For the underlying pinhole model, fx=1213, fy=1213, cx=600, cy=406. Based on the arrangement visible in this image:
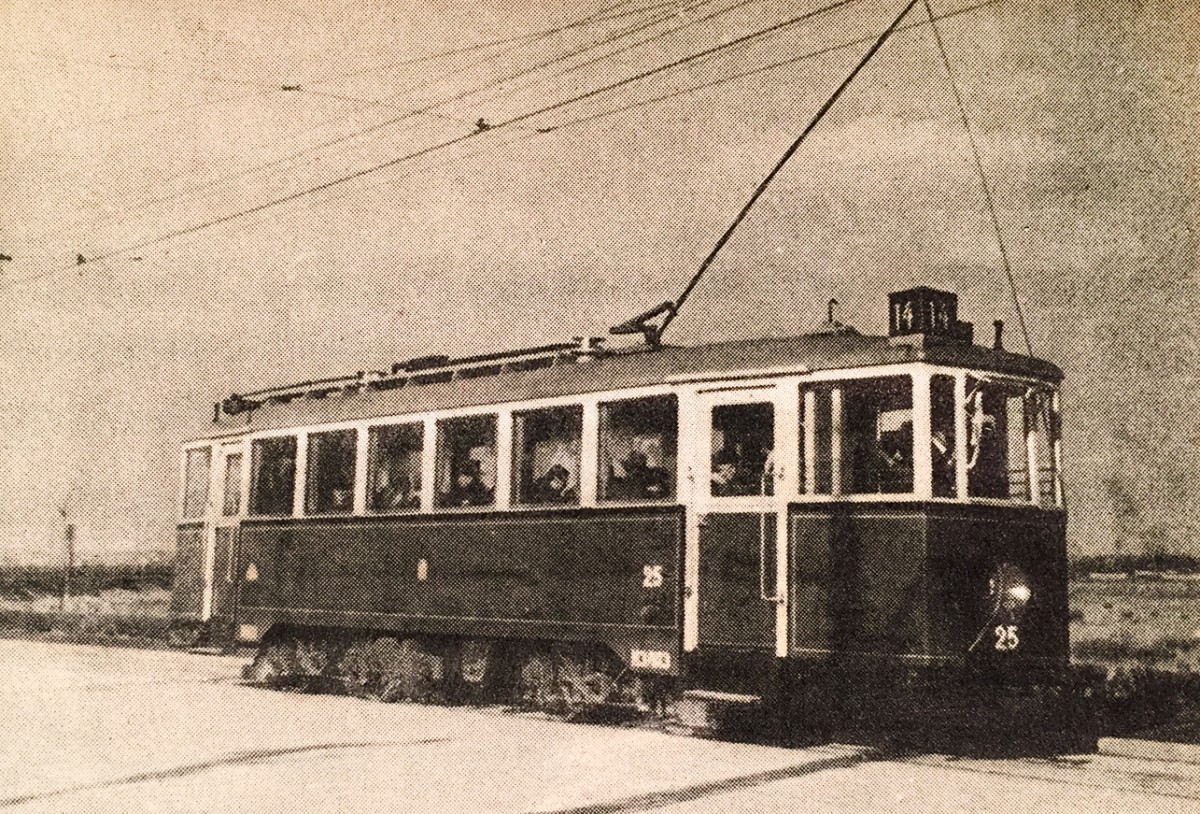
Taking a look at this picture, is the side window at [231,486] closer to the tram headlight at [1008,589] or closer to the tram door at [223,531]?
the tram door at [223,531]

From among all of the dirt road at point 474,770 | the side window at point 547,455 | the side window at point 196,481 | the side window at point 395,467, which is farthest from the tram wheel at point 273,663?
the side window at point 547,455

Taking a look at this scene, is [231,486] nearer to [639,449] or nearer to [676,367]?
[639,449]

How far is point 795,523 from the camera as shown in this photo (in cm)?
948

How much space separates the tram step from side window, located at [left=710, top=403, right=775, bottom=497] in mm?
1587

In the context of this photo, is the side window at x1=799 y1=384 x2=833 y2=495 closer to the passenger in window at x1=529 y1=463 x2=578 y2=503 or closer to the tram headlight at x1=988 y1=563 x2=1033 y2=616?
the tram headlight at x1=988 y1=563 x2=1033 y2=616

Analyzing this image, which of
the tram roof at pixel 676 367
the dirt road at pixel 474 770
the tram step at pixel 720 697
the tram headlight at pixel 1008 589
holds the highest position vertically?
the tram roof at pixel 676 367

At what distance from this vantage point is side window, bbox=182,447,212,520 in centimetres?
1585

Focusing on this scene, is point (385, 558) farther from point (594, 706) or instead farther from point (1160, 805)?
point (1160, 805)

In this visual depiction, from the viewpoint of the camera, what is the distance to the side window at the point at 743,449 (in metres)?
9.81

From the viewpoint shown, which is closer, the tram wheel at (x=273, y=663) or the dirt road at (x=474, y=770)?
the dirt road at (x=474, y=770)

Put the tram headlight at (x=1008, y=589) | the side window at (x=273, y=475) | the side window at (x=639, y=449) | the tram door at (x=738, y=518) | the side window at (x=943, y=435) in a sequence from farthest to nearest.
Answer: the side window at (x=273, y=475)
the side window at (x=639, y=449)
the tram door at (x=738, y=518)
the side window at (x=943, y=435)
the tram headlight at (x=1008, y=589)

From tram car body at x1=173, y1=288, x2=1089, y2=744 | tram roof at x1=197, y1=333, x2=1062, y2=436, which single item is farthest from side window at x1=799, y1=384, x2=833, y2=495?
tram roof at x1=197, y1=333, x2=1062, y2=436

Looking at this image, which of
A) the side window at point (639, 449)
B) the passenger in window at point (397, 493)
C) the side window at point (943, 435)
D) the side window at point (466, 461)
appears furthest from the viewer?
the passenger in window at point (397, 493)

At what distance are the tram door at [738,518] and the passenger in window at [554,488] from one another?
4.93 feet
